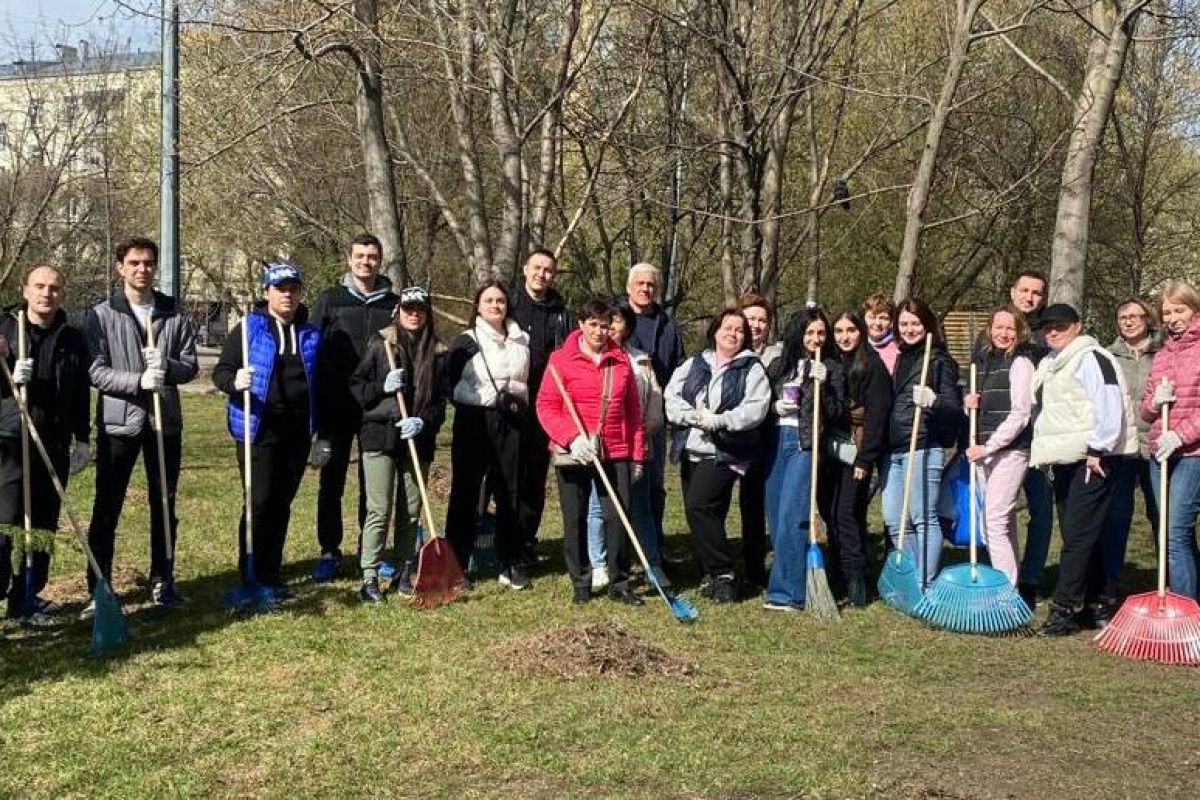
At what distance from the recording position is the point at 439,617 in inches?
271

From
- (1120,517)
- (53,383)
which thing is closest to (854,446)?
(1120,517)

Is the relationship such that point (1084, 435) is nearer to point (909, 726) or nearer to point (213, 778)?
point (909, 726)

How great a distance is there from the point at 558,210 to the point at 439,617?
8535 millimetres

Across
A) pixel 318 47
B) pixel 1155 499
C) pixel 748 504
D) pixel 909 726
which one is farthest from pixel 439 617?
pixel 318 47

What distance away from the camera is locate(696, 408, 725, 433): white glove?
7.39m

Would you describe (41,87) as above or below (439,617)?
above

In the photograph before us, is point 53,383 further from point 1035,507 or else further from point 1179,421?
point 1179,421

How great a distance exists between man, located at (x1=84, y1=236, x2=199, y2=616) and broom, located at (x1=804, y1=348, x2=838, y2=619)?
3.58 metres

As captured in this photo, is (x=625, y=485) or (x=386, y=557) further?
(x=386, y=557)

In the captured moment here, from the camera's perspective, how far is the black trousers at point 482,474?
7.56m

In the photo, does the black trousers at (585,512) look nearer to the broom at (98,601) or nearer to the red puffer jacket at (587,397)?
the red puffer jacket at (587,397)

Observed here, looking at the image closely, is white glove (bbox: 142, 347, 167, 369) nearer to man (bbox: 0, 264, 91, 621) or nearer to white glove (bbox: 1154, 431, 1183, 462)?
man (bbox: 0, 264, 91, 621)

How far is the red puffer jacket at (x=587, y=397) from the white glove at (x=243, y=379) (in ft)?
5.50

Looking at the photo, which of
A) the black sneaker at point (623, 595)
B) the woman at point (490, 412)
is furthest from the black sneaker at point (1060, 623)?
the woman at point (490, 412)
